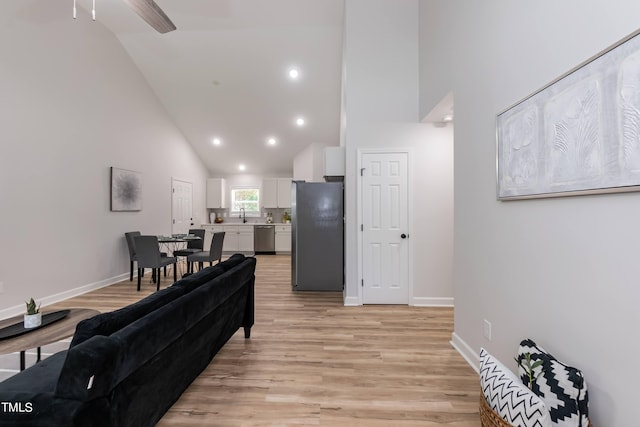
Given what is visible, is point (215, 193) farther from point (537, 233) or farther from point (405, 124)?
point (537, 233)

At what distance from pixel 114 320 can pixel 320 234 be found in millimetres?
3134

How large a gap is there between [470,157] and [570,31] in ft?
3.71

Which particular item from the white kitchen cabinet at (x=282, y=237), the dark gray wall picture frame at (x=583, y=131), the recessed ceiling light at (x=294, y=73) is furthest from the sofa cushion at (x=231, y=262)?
the white kitchen cabinet at (x=282, y=237)

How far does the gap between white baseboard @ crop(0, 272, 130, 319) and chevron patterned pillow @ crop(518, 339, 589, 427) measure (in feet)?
16.2

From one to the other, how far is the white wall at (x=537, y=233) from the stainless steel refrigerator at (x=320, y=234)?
1.89 m

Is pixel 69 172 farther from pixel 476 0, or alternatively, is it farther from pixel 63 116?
pixel 476 0

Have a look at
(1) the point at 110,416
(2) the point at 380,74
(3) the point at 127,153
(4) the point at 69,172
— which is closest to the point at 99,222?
(4) the point at 69,172

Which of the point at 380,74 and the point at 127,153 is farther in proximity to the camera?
the point at 127,153

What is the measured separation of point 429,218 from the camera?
3.90m

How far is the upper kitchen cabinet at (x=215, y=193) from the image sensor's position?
28.6 feet

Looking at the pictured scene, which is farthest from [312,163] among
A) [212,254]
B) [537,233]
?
[537,233]

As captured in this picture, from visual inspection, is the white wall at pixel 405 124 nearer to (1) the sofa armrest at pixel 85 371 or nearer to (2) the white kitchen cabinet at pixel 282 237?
(1) the sofa armrest at pixel 85 371

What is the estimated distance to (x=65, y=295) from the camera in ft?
13.7

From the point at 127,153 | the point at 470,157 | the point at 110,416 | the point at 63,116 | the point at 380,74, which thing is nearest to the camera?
the point at 110,416
